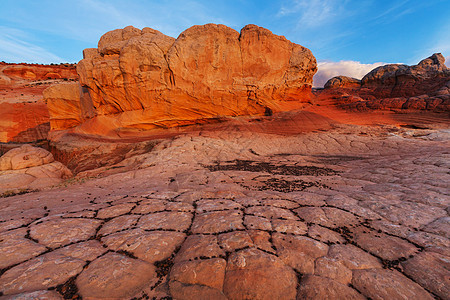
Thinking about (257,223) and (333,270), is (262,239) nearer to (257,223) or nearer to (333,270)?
(257,223)

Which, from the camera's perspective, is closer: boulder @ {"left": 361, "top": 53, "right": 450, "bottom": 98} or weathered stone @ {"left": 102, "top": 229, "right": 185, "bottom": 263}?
weathered stone @ {"left": 102, "top": 229, "right": 185, "bottom": 263}

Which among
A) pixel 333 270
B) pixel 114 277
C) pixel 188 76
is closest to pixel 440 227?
pixel 333 270

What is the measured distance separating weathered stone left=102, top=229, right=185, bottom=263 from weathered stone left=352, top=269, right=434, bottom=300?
1.86 metres

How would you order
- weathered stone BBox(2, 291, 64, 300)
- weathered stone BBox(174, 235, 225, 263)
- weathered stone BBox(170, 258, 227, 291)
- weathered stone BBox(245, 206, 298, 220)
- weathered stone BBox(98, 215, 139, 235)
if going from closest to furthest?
weathered stone BBox(2, 291, 64, 300), weathered stone BBox(170, 258, 227, 291), weathered stone BBox(174, 235, 225, 263), weathered stone BBox(98, 215, 139, 235), weathered stone BBox(245, 206, 298, 220)

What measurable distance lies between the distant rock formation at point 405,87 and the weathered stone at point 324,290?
18.1 meters

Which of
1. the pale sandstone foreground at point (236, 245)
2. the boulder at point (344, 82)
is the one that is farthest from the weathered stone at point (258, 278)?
the boulder at point (344, 82)

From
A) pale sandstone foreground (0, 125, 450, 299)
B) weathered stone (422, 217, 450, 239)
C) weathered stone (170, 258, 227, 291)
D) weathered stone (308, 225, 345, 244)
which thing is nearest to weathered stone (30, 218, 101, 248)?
pale sandstone foreground (0, 125, 450, 299)

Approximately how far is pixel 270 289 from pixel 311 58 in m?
16.8

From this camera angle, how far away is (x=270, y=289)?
4.77 feet

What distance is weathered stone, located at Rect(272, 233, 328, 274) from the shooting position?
170cm

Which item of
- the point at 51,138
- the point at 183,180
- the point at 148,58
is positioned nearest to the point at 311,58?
the point at 148,58

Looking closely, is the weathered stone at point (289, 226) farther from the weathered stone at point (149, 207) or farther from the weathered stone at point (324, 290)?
the weathered stone at point (149, 207)

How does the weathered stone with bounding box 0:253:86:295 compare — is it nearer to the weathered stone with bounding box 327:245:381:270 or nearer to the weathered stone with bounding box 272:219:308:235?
the weathered stone with bounding box 272:219:308:235

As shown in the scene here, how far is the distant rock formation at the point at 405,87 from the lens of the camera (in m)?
13.4
